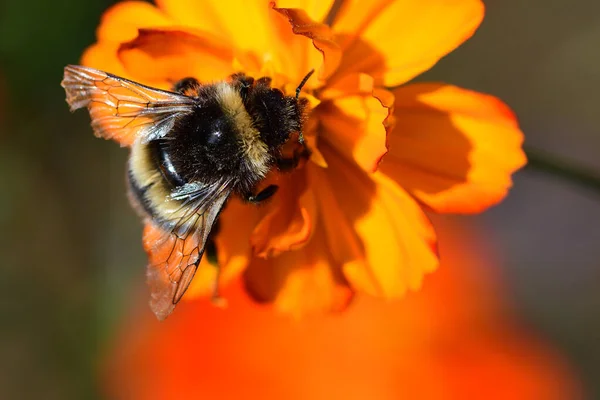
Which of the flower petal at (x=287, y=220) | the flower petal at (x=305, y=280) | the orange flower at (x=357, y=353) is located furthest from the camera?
the orange flower at (x=357, y=353)

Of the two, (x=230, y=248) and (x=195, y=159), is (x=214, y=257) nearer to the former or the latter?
(x=230, y=248)

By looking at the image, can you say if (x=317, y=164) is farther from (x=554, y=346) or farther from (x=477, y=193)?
(x=554, y=346)

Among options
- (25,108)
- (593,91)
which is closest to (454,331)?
(593,91)

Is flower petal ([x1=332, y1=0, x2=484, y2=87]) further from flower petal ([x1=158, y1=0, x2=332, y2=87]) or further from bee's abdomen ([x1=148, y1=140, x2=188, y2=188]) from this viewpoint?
bee's abdomen ([x1=148, y1=140, x2=188, y2=188])

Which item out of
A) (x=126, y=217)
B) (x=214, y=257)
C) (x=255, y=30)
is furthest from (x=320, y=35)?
(x=126, y=217)

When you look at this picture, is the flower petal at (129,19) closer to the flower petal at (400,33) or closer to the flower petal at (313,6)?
the flower petal at (313,6)

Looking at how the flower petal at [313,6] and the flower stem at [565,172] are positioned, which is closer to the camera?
the flower petal at [313,6]

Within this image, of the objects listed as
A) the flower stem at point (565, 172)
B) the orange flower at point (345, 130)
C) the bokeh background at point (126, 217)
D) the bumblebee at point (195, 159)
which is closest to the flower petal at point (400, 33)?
the orange flower at point (345, 130)
